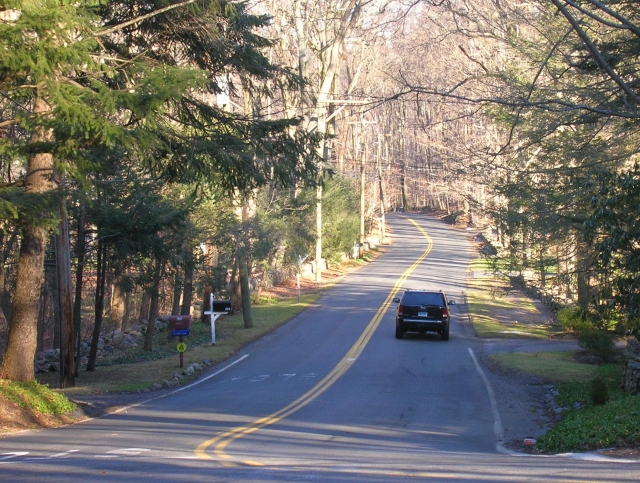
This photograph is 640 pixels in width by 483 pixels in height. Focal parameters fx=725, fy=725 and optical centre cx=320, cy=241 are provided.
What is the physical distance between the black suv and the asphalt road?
55 centimetres

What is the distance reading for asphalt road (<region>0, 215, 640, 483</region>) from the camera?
7598mm

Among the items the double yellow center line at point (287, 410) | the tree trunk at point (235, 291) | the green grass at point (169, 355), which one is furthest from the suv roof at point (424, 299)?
the tree trunk at point (235, 291)

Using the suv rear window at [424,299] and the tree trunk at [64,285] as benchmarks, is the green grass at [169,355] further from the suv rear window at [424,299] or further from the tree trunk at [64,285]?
the suv rear window at [424,299]

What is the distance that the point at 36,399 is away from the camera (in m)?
13.6

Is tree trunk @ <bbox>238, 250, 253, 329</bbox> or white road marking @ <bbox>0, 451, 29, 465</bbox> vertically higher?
tree trunk @ <bbox>238, 250, 253, 329</bbox>

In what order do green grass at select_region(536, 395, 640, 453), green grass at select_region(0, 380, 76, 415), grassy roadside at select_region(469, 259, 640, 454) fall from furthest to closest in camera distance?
1. green grass at select_region(0, 380, 76, 415)
2. grassy roadside at select_region(469, 259, 640, 454)
3. green grass at select_region(536, 395, 640, 453)

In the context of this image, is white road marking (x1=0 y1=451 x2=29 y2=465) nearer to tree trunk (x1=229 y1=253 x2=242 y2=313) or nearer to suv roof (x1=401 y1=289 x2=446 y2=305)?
suv roof (x1=401 y1=289 x2=446 y2=305)

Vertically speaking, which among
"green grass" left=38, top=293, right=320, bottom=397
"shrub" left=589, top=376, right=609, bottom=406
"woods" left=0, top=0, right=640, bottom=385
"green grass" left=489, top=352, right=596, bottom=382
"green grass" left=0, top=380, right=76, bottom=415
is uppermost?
"woods" left=0, top=0, right=640, bottom=385

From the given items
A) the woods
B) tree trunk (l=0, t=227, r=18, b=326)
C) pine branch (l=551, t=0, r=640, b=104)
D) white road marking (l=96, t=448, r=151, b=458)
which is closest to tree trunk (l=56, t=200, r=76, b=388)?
the woods

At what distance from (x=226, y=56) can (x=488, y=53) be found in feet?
40.2

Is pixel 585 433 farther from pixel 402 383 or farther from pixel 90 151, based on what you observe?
pixel 90 151

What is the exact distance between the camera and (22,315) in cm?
1532

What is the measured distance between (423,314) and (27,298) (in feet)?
49.8

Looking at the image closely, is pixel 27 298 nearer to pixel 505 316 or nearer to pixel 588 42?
pixel 588 42
